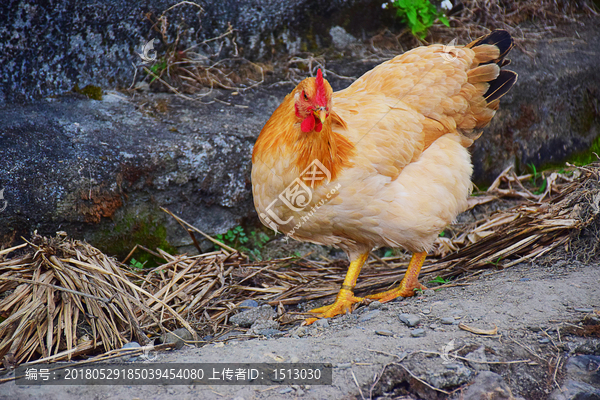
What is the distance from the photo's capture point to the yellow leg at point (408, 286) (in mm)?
3061

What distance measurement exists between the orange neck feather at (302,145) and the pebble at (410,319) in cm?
86

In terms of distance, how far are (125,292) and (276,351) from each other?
1002 mm

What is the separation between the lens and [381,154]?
2.74 m

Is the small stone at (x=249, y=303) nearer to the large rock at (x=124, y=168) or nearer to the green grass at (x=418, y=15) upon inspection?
the large rock at (x=124, y=168)

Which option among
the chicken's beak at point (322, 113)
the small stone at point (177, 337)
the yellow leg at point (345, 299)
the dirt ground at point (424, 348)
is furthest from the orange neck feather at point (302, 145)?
the small stone at point (177, 337)

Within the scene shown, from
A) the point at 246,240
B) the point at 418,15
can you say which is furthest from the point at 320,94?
the point at 418,15

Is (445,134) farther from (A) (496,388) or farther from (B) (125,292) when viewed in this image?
(B) (125,292)

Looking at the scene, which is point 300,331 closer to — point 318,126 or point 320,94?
point 318,126

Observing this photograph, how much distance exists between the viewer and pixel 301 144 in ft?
8.26

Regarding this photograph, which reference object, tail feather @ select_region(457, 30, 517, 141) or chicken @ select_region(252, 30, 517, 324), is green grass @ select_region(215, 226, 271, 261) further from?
tail feather @ select_region(457, 30, 517, 141)

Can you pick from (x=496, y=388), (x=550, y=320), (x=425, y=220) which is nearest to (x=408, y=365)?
(x=496, y=388)

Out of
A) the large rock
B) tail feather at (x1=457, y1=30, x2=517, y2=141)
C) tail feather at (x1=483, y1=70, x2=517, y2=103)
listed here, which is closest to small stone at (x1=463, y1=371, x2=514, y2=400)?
tail feather at (x1=457, y1=30, x2=517, y2=141)

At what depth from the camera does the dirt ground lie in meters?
1.87

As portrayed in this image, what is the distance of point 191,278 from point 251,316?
589mm
